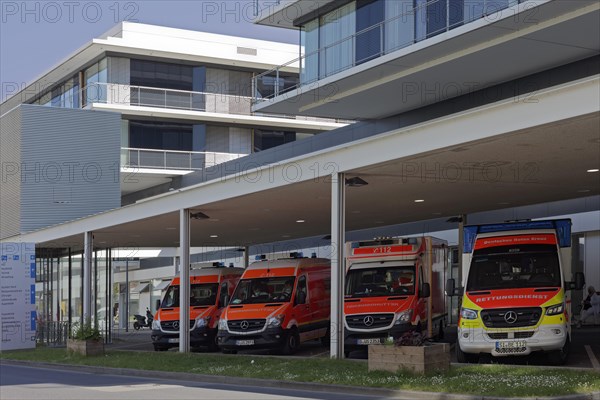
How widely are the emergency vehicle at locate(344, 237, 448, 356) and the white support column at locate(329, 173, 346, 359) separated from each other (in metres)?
1.23

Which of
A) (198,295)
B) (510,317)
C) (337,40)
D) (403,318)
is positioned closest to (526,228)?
(510,317)

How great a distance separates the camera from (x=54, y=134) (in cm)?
4400

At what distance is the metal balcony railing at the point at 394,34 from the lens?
89.3 feet

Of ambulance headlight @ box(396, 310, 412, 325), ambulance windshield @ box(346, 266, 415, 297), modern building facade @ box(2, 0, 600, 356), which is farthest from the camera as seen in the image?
ambulance windshield @ box(346, 266, 415, 297)

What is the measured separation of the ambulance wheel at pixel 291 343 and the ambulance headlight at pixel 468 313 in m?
7.19

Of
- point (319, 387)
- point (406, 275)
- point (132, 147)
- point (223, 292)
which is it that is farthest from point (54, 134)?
point (319, 387)

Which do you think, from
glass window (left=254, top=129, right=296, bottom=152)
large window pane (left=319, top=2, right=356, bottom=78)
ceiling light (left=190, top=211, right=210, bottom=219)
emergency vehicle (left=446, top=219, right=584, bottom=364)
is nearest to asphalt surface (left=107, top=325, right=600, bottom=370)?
emergency vehicle (left=446, top=219, right=584, bottom=364)

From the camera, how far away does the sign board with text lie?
114 ft

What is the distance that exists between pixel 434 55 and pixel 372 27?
13.9 feet

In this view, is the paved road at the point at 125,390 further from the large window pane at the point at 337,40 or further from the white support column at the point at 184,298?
the large window pane at the point at 337,40

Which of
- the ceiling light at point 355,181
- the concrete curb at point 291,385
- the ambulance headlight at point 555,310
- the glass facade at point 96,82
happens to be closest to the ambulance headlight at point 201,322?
the concrete curb at point 291,385

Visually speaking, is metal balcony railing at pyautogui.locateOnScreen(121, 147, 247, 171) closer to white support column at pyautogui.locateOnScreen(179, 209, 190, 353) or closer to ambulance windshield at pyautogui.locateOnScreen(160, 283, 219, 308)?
ambulance windshield at pyautogui.locateOnScreen(160, 283, 219, 308)

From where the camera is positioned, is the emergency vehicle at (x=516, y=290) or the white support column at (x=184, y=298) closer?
the emergency vehicle at (x=516, y=290)

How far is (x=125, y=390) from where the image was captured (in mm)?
18266
